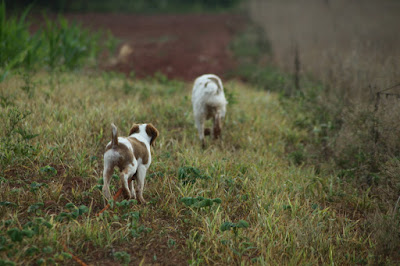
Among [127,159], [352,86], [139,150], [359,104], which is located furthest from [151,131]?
[352,86]

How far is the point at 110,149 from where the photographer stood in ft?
9.21

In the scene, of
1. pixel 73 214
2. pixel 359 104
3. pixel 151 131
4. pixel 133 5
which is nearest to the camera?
pixel 73 214

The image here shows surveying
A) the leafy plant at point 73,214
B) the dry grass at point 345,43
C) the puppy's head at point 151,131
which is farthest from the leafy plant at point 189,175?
the dry grass at point 345,43

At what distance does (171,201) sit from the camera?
3.32 metres

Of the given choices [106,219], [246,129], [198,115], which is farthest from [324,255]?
[246,129]

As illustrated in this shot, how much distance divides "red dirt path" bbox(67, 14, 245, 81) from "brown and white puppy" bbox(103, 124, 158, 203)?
582 centimetres

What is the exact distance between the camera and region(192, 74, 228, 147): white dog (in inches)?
183

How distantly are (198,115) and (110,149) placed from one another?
204 cm

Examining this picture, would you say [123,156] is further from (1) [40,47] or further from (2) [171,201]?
(1) [40,47]

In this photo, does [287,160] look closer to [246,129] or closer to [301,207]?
[246,129]

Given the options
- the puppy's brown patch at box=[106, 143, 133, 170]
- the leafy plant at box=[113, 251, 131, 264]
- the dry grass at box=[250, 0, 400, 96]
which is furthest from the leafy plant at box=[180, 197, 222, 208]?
the dry grass at box=[250, 0, 400, 96]

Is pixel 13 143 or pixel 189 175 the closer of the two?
pixel 189 175

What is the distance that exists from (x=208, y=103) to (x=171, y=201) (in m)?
1.70

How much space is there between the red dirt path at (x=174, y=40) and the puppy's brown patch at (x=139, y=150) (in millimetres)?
5812
